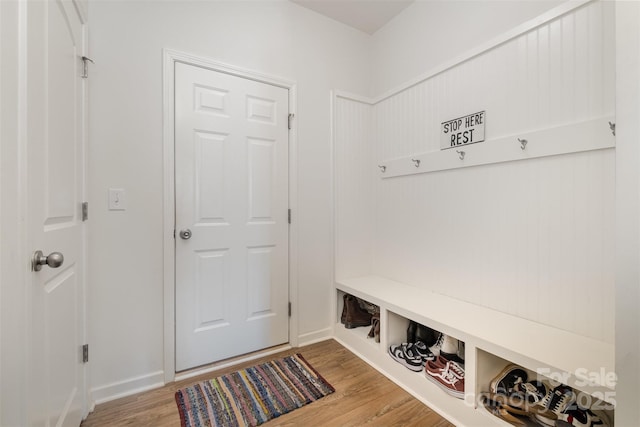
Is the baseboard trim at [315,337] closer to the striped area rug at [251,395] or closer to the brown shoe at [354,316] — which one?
the brown shoe at [354,316]

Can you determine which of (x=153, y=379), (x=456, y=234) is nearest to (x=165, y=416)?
(x=153, y=379)

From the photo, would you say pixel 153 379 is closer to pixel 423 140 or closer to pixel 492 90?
pixel 423 140

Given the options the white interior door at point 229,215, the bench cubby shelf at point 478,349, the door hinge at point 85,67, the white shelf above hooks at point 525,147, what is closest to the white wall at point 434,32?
the white shelf above hooks at point 525,147

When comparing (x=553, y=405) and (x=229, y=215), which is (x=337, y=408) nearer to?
(x=553, y=405)

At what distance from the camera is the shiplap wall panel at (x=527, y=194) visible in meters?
1.25

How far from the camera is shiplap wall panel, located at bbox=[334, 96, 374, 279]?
2.41 meters

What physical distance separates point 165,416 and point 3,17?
175 centimetres

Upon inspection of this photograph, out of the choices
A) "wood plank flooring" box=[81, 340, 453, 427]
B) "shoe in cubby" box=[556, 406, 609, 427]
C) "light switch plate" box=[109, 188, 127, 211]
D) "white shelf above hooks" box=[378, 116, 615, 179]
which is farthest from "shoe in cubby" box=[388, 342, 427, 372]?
"light switch plate" box=[109, 188, 127, 211]

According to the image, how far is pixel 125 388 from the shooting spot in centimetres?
161

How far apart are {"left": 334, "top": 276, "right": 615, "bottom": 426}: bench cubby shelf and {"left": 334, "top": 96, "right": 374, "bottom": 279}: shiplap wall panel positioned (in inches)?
16.8

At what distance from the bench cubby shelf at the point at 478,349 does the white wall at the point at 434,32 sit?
65.7 inches

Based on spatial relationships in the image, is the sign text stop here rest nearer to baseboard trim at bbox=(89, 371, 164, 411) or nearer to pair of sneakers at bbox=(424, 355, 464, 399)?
pair of sneakers at bbox=(424, 355, 464, 399)

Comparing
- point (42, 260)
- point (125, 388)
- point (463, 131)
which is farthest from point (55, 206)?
point (463, 131)

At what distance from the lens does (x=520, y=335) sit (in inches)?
51.5
